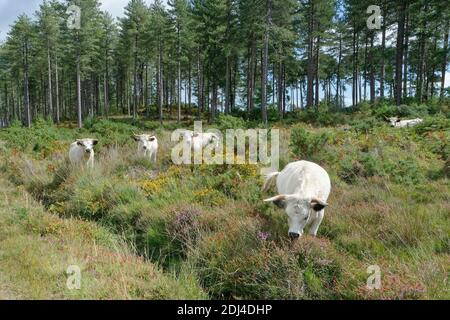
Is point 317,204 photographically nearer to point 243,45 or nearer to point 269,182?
point 269,182

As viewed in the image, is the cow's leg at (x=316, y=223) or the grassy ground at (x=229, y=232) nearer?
the grassy ground at (x=229, y=232)

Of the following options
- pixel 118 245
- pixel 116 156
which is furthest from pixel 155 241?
pixel 116 156

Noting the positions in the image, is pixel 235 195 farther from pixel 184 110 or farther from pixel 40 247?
pixel 184 110

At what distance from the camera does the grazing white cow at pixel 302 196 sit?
18.2 feet

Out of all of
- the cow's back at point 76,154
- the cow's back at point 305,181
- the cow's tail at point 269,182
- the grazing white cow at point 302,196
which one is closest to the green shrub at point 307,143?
the cow's tail at point 269,182

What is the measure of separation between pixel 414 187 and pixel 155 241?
549 centimetres

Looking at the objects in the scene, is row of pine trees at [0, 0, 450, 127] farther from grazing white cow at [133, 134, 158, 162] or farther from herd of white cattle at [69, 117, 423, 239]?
herd of white cattle at [69, 117, 423, 239]

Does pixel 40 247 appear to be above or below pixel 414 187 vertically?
below

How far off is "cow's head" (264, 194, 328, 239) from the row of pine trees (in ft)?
73.5

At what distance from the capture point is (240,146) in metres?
13.3

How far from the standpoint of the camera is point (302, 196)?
228 inches

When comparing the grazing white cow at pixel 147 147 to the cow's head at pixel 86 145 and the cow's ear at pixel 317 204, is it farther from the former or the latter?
the cow's ear at pixel 317 204
